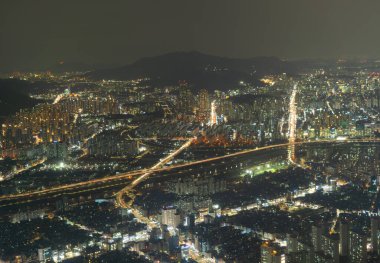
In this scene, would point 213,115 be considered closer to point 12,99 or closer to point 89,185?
point 12,99

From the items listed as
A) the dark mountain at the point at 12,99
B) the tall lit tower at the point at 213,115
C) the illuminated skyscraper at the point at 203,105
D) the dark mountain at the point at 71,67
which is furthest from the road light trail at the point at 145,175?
the dark mountain at the point at 71,67

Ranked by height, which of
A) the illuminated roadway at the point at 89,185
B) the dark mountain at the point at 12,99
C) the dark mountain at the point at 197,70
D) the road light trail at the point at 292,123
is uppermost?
the dark mountain at the point at 197,70

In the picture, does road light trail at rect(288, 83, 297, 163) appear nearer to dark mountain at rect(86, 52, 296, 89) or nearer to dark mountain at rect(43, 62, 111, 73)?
dark mountain at rect(86, 52, 296, 89)

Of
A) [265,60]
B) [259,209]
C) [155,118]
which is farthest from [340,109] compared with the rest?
[265,60]

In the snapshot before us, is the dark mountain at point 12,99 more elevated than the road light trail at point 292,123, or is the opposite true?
the dark mountain at point 12,99

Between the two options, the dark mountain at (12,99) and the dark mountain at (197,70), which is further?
the dark mountain at (197,70)

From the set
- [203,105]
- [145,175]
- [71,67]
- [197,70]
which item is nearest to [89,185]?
[145,175]

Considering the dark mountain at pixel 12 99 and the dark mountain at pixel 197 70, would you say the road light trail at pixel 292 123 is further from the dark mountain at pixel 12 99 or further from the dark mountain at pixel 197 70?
the dark mountain at pixel 12 99
